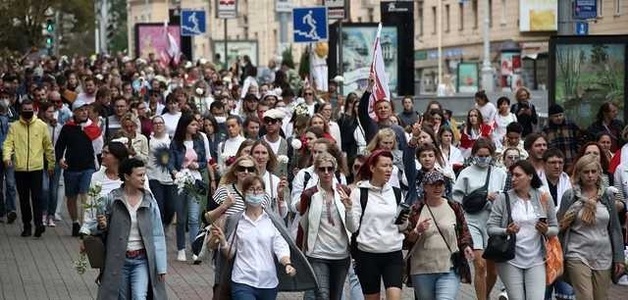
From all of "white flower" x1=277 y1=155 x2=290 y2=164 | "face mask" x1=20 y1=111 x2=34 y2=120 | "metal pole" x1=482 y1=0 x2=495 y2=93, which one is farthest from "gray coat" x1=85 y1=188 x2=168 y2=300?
"metal pole" x1=482 y1=0 x2=495 y2=93

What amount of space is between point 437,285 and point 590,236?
4.28ft

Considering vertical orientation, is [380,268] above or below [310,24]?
below

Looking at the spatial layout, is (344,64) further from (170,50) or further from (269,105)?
(170,50)

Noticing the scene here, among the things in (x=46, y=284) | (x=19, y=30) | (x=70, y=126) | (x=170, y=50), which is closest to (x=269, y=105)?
(x=70, y=126)

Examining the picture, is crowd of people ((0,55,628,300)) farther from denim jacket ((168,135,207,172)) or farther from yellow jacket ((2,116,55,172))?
yellow jacket ((2,116,55,172))

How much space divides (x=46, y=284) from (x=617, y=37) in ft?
31.5

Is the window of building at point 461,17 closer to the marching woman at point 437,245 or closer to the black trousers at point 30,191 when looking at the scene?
the black trousers at point 30,191

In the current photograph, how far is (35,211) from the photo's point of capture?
20.7 m

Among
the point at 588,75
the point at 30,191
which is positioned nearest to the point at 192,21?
the point at 588,75

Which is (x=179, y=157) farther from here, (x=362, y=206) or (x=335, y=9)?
(x=335, y=9)

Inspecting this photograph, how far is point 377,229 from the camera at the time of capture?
39.8 ft

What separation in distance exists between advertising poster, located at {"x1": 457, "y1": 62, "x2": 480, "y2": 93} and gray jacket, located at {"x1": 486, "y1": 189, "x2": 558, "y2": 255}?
48886 millimetres

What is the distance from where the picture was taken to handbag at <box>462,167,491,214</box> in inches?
554

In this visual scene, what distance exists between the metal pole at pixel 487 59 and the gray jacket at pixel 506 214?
46619mm
